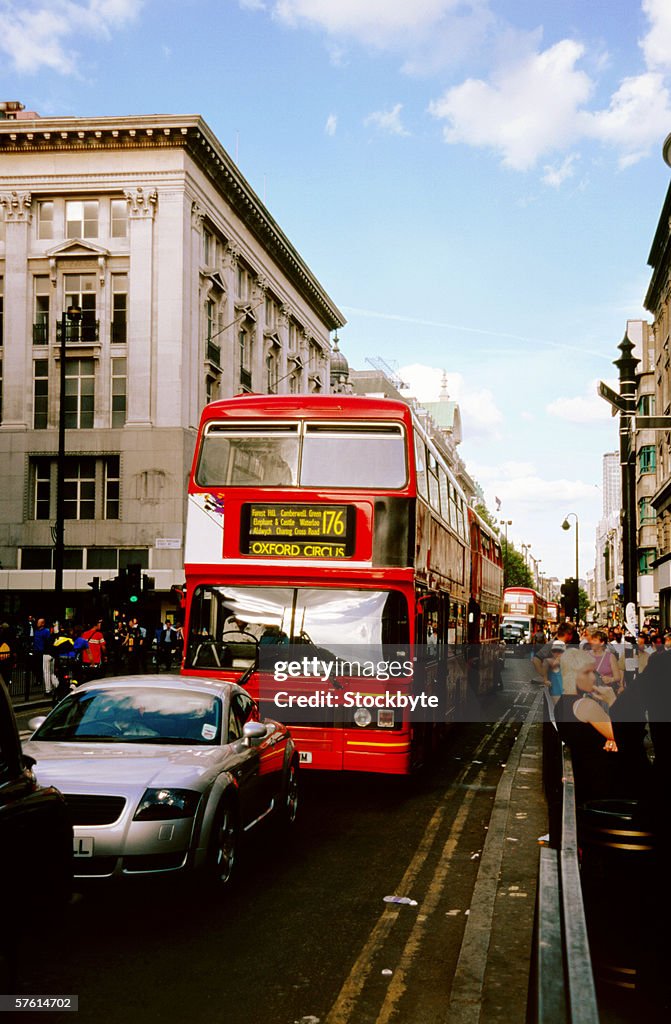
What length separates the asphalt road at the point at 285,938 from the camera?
206 inches

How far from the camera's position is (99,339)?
46.4m

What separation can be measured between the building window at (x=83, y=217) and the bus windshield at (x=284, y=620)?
127 feet

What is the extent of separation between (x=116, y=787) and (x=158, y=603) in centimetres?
4082

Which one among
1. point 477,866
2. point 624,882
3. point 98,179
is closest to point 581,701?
point 477,866

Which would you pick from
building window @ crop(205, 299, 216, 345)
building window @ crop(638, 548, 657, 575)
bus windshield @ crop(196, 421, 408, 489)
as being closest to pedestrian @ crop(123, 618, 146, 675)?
bus windshield @ crop(196, 421, 408, 489)

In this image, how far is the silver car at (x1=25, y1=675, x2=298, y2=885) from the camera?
6430mm

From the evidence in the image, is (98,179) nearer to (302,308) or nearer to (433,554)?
(302,308)

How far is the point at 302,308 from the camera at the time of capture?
223 feet

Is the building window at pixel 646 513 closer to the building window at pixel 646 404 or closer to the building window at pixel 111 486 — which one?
the building window at pixel 646 404

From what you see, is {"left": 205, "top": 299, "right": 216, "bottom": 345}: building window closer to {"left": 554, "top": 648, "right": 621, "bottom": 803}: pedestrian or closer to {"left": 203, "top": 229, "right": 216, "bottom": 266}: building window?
{"left": 203, "top": 229, "right": 216, "bottom": 266}: building window

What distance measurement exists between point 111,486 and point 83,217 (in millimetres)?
11795

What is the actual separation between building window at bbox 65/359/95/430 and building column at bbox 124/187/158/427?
200 centimetres

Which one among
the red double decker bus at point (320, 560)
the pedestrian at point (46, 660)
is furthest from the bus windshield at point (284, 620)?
the pedestrian at point (46, 660)

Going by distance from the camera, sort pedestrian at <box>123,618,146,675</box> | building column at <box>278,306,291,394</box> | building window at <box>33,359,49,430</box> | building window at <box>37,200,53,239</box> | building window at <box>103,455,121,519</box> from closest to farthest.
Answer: pedestrian at <box>123,618,146,675</box> → building window at <box>103,455,121,519</box> → building window at <box>33,359,49,430</box> → building window at <box>37,200,53,239</box> → building column at <box>278,306,291,394</box>
